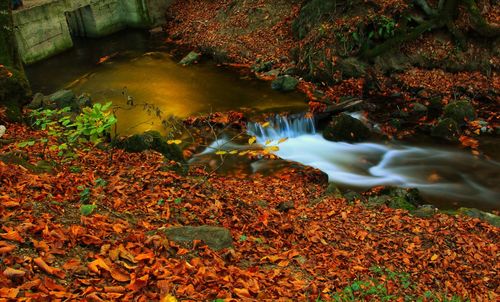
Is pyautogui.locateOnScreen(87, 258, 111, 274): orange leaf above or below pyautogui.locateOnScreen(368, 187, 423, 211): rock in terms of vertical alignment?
above

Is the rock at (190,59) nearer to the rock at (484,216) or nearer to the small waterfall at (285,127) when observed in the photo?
the small waterfall at (285,127)

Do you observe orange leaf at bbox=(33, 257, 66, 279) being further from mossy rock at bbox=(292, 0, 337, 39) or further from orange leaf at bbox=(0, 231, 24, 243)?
mossy rock at bbox=(292, 0, 337, 39)

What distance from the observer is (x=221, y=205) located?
257 inches

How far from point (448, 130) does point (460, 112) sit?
865 mm

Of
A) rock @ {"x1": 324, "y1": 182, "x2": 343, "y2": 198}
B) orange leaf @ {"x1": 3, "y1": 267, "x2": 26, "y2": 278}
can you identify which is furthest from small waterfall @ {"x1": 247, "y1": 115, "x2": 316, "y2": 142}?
orange leaf @ {"x1": 3, "y1": 267, "x2": 26, "y2": 278}

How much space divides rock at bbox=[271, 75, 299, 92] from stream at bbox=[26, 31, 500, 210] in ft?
1.04

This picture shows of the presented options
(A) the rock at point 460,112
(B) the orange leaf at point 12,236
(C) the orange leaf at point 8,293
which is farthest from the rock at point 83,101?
(A) the rock at point 460,112

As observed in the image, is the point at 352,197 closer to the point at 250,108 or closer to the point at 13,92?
the point at 250,108

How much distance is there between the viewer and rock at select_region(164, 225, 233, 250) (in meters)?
4.90

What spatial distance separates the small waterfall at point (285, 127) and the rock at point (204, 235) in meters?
8.64

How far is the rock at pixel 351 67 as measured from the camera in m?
16.0

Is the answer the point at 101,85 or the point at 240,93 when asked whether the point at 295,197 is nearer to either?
the point at 240,93

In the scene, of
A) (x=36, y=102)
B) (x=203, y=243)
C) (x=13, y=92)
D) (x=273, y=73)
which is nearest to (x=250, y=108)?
(x=273, y=73)

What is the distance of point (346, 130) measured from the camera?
1328 cm
